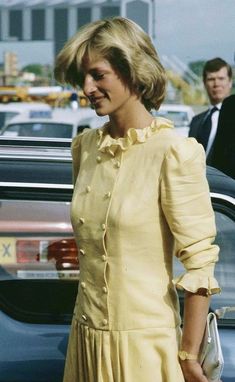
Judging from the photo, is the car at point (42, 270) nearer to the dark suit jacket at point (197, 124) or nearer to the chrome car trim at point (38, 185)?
the chrome car trim at point (38, 185)

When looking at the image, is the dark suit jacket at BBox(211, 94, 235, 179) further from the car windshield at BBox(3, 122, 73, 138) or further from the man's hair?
the car windshield at BBox(3, 122, 73, 138)

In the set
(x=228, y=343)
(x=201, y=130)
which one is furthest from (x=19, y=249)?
(x=201, y=130)

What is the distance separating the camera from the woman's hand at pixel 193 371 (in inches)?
97.5

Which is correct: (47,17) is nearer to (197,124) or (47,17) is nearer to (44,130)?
(44,130)

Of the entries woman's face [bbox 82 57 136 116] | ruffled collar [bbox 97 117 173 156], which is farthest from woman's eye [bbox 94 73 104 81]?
ruffled collar [bbox 97 117 173 156]

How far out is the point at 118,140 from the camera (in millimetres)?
2576

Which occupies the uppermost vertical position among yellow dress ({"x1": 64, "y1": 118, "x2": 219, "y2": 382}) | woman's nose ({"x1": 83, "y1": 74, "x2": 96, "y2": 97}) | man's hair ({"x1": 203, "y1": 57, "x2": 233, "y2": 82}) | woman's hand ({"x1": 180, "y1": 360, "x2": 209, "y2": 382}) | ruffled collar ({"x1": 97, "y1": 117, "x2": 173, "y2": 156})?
woman's nose ({"x1": 83, "y1": 74, "x2": 96, "y2": 97})

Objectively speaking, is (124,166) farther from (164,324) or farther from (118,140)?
(164,324)

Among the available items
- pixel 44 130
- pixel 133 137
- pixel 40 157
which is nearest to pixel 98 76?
pixel 133 137

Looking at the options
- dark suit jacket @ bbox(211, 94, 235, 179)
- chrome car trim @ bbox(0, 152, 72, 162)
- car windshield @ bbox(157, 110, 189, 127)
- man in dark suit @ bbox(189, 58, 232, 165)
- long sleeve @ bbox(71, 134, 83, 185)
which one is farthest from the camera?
car windshield @ bbox(157, 110, 189, 127)

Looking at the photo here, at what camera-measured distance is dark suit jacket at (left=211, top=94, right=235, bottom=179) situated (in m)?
6.27

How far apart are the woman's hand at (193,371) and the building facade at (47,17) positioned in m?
28.4

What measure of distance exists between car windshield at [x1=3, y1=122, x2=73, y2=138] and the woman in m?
15.2

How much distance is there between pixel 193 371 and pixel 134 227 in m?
0.35
